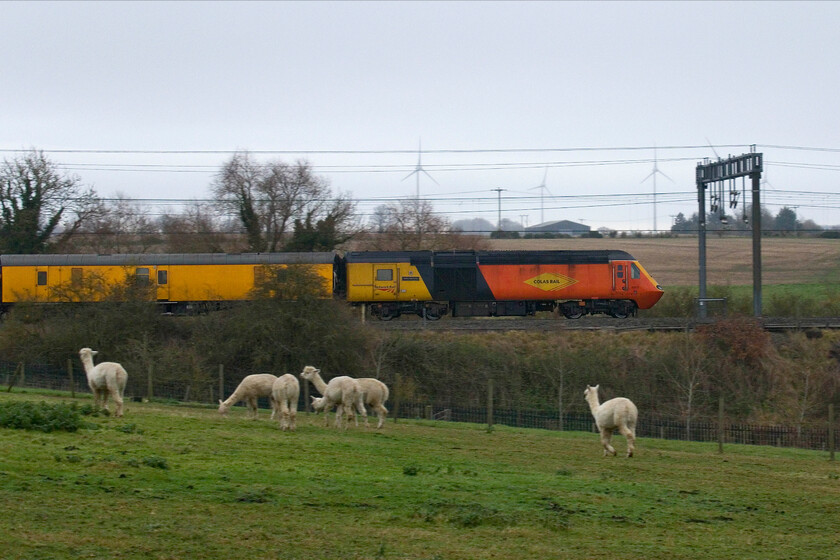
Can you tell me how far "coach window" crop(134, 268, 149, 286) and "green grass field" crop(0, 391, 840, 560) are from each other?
96.0 feet

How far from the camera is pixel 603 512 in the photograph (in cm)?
1265

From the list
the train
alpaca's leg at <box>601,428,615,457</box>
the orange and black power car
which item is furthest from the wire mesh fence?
the orange and black power car

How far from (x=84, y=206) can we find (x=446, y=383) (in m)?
35.2

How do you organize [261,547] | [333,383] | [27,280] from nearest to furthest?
[261,547] → [333,383] → [27,280]

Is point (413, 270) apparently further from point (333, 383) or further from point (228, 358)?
point (333, 383)

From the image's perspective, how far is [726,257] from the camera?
336ft

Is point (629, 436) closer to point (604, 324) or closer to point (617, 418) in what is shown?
point (617, 418)

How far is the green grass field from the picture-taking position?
32.9 feet

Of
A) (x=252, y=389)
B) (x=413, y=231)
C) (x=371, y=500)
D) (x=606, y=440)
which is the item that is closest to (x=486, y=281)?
(x=413, y=231)

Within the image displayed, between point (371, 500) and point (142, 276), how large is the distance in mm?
40031

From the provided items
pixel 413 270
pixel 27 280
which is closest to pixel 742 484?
pixel 413 270

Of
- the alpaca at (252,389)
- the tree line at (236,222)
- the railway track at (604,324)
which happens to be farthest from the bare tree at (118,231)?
the alpaca at (252,389)

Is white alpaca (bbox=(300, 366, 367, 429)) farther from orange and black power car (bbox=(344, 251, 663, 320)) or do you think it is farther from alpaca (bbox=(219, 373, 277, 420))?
orange and black power car (bbox=(344, 251, 663, 320))

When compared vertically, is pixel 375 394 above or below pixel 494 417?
above
